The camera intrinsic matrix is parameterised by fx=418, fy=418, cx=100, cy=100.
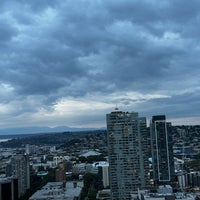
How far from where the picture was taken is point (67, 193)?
167 ft

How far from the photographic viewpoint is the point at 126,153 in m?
49.8

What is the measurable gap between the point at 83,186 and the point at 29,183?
389 inches

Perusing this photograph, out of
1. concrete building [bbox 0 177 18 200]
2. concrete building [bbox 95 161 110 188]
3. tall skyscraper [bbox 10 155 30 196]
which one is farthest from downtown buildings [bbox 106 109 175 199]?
tall skyscraper [bbox 10 155 30 196]

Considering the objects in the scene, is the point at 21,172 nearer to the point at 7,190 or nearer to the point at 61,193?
the point at 7,190

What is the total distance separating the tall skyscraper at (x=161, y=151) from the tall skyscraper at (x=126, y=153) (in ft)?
25.0

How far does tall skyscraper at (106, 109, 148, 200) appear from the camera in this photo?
4788 centimetres

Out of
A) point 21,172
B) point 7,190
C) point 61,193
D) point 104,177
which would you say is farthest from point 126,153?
point 21,172

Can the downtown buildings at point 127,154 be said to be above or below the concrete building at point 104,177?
above

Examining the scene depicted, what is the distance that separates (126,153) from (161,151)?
35.6ft

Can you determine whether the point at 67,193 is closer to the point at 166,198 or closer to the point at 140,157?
the point at 140,157

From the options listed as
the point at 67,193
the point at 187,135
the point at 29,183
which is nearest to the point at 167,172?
the point at 67,193

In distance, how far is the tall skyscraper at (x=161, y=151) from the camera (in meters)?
57.6

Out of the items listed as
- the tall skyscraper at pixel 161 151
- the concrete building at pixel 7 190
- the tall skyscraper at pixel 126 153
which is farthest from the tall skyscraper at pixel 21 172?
the tall skyscraper at pixel 161 151

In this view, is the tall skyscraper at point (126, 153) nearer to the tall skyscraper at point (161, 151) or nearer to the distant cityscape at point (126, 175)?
the distant cityscape at point (126, 175)
